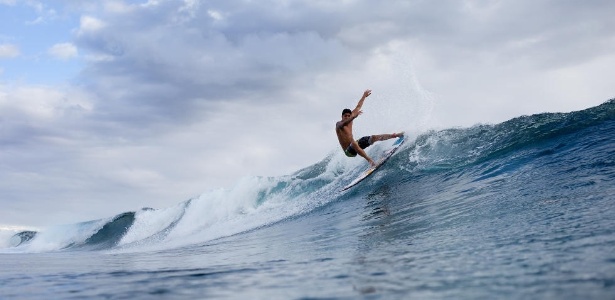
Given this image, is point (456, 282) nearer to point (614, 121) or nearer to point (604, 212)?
point (604, 212)

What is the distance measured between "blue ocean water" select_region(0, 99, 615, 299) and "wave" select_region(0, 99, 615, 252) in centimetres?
6

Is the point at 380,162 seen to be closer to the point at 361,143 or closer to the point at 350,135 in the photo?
the point at 361,143

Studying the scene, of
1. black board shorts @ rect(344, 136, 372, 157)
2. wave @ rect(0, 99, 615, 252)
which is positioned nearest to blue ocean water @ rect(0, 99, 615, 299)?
wave @ rect(0, 99, 615, 252)

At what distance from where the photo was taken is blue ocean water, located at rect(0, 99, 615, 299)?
10.9ft

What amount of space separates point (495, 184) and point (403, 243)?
163 inches

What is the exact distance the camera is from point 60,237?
79.4 ft

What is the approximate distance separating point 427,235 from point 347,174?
9.12m

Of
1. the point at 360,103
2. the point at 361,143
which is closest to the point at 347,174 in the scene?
the point at 361,143

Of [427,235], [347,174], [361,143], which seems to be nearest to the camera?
[427,235]

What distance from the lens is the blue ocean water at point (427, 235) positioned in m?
3.33

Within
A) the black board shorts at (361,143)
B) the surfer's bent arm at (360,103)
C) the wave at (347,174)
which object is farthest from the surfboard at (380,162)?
the surfer's bent arm at (360,103)

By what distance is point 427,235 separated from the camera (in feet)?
19.2

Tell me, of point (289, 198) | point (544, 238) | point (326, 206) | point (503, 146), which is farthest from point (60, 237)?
point (544, 238)

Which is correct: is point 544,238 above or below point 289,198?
below
